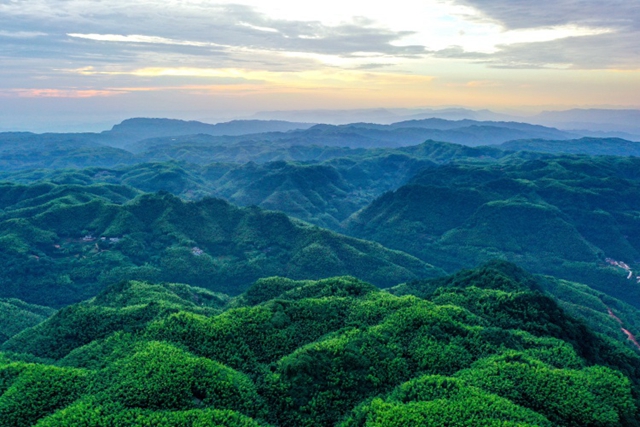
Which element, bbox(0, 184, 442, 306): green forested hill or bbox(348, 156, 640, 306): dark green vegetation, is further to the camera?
bbox(348, 156, 640, 306): dark green vegetation

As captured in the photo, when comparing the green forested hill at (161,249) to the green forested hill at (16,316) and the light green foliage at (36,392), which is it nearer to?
the green forested hill at (16,316)

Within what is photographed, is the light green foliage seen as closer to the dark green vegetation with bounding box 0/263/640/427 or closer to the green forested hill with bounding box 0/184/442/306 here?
the dark green vegetation with bounding box 0/263/640/427

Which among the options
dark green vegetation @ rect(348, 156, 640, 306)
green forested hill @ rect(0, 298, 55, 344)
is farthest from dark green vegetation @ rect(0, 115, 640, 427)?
dark green vegetation @ rect(348, 156, 640, 306)

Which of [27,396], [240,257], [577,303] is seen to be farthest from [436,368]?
[240,257]

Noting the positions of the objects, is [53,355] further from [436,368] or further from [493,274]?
[493,274]

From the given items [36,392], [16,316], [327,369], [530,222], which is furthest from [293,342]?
[530,222]
